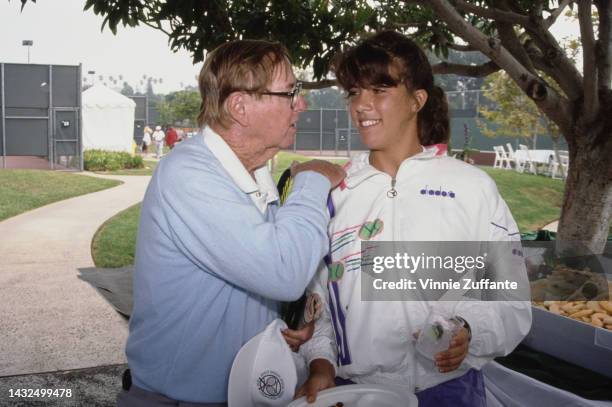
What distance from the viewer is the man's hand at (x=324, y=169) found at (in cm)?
190

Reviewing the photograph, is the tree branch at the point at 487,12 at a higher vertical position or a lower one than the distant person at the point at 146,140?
higher

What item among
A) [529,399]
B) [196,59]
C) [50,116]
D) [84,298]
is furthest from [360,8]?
[50,116]

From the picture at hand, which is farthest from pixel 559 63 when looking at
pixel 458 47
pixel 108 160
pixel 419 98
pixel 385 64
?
pixel 108 160

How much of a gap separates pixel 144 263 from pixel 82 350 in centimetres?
438

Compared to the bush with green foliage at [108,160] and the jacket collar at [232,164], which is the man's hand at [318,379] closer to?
the jacket collar at [232,164]

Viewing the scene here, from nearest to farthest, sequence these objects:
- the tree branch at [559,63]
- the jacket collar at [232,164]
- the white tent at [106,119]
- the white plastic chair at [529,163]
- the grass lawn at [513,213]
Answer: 1. the jacket collar at [232,164]
2. the tree branch at [559,63]
3. the grass lawn at [513,213]
4. the white plastic chair at [529,163]
5. the white tent at [106,119]

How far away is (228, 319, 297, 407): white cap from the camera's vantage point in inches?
66.8

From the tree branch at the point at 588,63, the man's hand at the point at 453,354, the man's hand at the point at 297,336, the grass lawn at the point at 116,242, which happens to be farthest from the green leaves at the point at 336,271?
the grass lawn at the point at 116,242

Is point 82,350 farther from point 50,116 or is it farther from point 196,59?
point 50,116

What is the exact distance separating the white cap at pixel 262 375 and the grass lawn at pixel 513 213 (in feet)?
13.2

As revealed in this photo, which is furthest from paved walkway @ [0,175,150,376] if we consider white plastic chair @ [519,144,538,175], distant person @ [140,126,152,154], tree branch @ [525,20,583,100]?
distant person @ [140,126,152,154]

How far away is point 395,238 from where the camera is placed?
202 centimetres

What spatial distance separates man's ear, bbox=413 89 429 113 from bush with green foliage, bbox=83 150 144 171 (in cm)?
2145

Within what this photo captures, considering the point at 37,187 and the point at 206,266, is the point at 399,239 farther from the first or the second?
the point at 37,187
